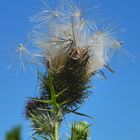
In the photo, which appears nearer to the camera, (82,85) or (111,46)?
(82,85)

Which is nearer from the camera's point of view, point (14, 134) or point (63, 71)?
point (63, 71)

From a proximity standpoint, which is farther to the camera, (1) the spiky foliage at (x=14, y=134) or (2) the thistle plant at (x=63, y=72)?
(1) the spiky foliage at (x=14, y=134)

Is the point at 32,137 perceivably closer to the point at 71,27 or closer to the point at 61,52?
the point at 61,52

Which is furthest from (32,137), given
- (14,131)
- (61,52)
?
(14,131)

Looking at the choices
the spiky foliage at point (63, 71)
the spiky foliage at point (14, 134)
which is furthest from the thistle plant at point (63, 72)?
the spiky foliage at point (14, 134)

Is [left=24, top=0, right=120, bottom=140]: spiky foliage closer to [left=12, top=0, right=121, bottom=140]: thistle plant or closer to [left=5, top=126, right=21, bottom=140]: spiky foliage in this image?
[left=12, top=0, right=121, bottom=140]: thistle plant

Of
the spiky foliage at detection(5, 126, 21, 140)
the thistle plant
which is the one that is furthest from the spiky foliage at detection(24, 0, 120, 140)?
the spiky foliage at detection(5, 126, 21, 140)

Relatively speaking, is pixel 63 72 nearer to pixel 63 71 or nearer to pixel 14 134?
pixel 63 71

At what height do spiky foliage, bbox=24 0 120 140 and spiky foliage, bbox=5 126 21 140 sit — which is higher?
spiky foliage, bbox=5 126 21 140

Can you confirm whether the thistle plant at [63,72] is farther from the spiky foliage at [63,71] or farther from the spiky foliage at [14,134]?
the spiky foliage at [14,134]

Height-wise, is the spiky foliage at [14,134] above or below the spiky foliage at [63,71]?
above

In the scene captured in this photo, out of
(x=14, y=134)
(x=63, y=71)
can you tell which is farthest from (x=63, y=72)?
(x=14, y=134)
